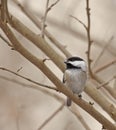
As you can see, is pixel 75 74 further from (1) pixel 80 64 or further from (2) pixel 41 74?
(2) pixel 41 74

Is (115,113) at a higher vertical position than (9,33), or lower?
lower

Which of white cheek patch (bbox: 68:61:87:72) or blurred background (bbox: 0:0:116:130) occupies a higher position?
white cheek patch (bbox: 68:61:87:72)

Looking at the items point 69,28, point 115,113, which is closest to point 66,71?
point 115,113

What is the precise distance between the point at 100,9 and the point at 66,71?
2566 millimetres

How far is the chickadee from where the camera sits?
1329 mm

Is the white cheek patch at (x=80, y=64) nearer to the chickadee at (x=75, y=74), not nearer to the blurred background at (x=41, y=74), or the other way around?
the chickadee at (x=75, y=74)

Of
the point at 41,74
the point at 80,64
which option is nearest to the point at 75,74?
the point at 80,64

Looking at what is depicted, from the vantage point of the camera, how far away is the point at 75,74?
136cm

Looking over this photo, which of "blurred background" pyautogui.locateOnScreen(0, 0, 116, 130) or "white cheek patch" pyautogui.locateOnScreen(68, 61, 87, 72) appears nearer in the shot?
"white cheek patch" pyautogui.locateOnScreen(68, 61, 87, 72)

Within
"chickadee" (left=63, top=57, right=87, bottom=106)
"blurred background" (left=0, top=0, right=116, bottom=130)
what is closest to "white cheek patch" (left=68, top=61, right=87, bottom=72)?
"chickadee" (left=63, top=57, right=87, bottom=106)

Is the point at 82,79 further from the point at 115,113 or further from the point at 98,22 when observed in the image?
the point at 98,22

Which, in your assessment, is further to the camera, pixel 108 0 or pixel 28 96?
pixel 108 0

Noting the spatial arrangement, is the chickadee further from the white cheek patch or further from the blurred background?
the blurred background

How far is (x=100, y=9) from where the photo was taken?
385 cm
